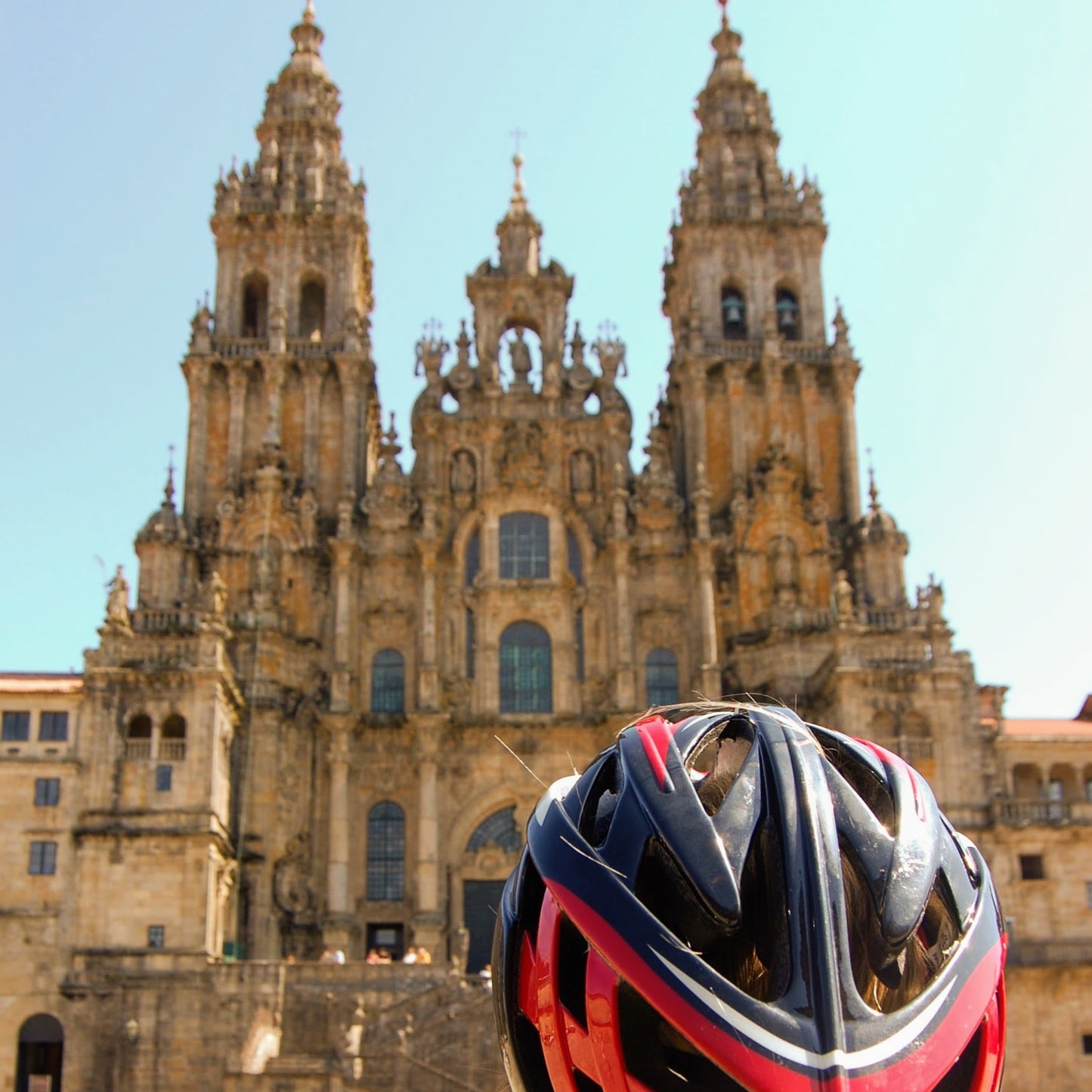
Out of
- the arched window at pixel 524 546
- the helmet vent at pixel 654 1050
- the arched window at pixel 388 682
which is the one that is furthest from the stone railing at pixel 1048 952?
the helmet vent at pixel 654 1050

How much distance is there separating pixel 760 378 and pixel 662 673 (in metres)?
11.8

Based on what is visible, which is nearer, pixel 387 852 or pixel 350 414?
pixel 387 852

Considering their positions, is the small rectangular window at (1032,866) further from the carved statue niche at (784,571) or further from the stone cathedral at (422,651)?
the carved statue niche at (784,571)

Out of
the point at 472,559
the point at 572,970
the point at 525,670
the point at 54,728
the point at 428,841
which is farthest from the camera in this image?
the point at 472,559

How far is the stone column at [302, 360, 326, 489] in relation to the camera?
53.8 metres

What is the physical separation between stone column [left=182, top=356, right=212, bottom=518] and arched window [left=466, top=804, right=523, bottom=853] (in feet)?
48.4

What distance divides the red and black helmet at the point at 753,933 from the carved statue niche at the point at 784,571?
4318 cm

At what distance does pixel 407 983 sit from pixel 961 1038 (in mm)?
34805

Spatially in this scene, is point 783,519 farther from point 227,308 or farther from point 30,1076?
point 30,1076

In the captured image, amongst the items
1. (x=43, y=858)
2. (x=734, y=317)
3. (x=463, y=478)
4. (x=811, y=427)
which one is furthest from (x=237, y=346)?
(x=811, y=427)

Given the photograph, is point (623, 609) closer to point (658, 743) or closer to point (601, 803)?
point (601, 803)

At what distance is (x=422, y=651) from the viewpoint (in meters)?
50.7

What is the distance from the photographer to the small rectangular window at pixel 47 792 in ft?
144

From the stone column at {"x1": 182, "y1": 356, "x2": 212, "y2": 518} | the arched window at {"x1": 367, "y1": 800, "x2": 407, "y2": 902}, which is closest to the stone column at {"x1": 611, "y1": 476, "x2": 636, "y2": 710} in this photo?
the arched window at {"x1": 367, "y1": 800, "x2": 407, "y2": 902}
